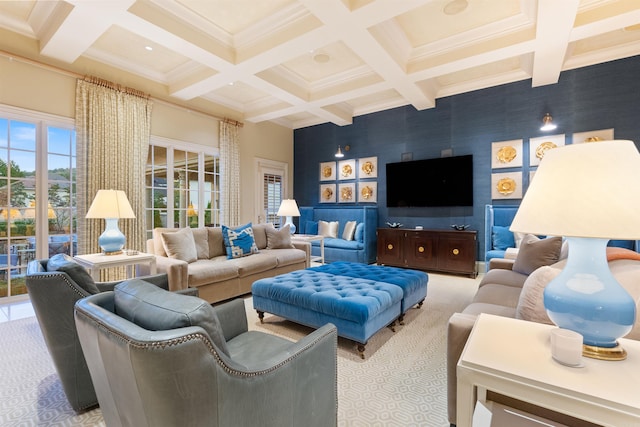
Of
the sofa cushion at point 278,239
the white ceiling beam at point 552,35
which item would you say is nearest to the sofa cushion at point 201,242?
the sofa cushion at point 278,239

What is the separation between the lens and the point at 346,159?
637 centimetres

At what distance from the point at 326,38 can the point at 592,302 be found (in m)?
3.10

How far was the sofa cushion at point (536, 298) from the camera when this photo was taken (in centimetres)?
128

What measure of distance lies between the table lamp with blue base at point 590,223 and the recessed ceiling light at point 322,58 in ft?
11.7

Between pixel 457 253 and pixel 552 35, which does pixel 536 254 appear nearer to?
pixel 457 253

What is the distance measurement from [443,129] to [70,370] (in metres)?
5.56

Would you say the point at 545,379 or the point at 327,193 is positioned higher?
the point at 327,193

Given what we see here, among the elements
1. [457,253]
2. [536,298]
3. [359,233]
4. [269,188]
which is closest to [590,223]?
[536,298]

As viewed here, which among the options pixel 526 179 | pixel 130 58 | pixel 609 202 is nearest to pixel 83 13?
pixel 130 58

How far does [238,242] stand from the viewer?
396 cm

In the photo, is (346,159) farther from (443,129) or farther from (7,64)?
(7,64)

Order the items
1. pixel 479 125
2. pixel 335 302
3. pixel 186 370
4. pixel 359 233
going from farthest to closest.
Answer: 1. pixel 359 233
2. pixel 479 125
3. pixel 335 302
4. pixel 186 370

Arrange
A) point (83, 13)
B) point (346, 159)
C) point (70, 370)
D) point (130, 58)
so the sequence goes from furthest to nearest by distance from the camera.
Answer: point (346, 159), point (130, 58), point (83, 13), point (70, 370)

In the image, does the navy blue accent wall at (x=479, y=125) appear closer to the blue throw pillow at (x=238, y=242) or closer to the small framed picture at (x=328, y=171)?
the small framed picture at (x=328, y=171)
